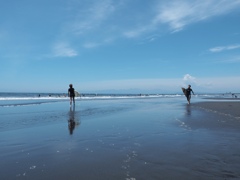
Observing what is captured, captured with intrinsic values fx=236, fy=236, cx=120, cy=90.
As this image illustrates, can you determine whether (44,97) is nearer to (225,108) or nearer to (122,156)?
(225,108)

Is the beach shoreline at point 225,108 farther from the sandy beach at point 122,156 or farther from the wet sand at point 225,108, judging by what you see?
the sandy beach at point 122,156

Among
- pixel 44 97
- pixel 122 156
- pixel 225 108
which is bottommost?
pixel 122 156

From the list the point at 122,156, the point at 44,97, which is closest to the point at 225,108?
the point at 122,156

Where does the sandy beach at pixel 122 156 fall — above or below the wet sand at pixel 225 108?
below

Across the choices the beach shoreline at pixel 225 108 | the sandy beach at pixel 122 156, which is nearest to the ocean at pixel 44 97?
the beach shoreline at pixel 225 108

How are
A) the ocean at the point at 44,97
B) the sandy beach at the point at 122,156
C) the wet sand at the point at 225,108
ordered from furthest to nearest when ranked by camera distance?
the ocean at the point at 44,97
the wet sand at the point at 225,108
the sandy beach at the point at 122,156

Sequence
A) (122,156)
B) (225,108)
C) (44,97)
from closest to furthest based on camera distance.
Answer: (122,156), (225,108), (44,97)

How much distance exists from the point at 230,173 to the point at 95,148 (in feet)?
11.8

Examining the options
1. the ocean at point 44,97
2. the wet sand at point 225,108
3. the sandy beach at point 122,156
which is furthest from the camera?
the ocean at point 44,97

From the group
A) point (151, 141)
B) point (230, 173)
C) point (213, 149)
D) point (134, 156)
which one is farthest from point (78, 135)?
point (230, 173)

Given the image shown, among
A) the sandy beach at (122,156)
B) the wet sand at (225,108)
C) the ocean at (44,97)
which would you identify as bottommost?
the sandy beach at (122,156)

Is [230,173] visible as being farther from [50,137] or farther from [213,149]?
[50,137]

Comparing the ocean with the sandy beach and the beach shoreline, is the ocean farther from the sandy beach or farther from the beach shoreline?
the sandy beach

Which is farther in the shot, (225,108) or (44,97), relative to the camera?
(44,97)
